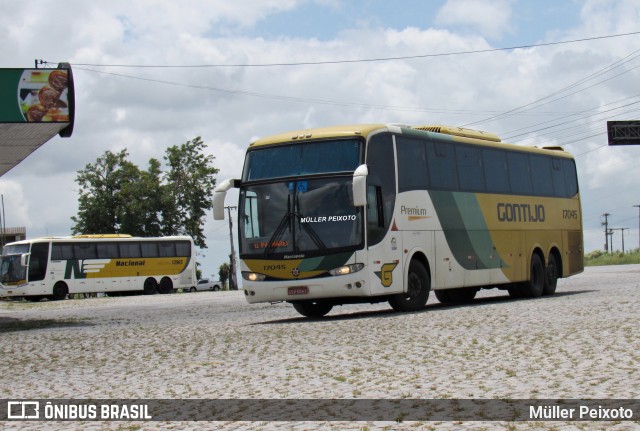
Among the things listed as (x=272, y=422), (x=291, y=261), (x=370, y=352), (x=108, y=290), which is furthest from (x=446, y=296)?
(x=108, y=290)

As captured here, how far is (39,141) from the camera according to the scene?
28.1 metres

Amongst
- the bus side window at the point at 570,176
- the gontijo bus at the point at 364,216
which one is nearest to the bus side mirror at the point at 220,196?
Result: the gontijo bus at the point at 364,216

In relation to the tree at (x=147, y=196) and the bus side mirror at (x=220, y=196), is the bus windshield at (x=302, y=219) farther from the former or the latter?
the tree at (x=147, y=196)

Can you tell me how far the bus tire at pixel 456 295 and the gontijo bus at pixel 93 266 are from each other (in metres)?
35.3

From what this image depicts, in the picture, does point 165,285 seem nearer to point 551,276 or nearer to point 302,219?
point 551,276

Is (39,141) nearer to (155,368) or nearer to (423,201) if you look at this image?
(423,201)

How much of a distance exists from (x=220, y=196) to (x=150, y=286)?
4356cm

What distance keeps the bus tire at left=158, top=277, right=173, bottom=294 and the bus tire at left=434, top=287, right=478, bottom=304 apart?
3947 cm

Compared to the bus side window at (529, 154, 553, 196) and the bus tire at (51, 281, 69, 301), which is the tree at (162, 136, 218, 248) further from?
the bus side window at (529, 154, 553, 196)

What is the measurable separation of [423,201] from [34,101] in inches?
364

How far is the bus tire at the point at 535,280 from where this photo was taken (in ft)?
89.1

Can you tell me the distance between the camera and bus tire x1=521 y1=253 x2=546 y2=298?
27172mm

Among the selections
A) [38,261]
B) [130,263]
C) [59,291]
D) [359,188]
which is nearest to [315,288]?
[359,188]

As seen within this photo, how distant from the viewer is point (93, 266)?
60531 mm
